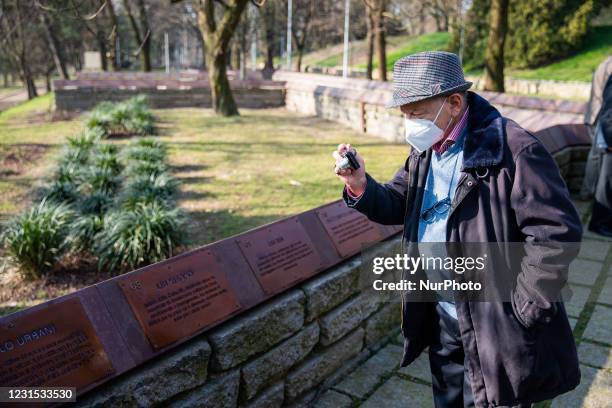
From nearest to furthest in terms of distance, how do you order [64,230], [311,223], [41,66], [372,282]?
[311,223] → [372,282] → [64,230] → [41,66]

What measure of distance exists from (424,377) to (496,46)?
481 inches

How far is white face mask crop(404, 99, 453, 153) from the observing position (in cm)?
220

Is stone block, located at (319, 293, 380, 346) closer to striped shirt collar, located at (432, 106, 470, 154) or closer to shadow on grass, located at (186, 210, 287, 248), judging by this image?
striped shirt collar, located at (432, 106, 470, 154)

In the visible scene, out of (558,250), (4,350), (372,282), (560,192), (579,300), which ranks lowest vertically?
(579,300)

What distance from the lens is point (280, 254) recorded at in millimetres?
3277

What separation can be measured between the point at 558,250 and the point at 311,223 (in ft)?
6.17

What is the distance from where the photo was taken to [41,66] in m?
45.7

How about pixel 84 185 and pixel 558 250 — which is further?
pixel 84 185

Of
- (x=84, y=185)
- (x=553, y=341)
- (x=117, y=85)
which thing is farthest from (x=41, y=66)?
(x=553, y=341)

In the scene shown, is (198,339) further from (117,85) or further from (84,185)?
(117,85)

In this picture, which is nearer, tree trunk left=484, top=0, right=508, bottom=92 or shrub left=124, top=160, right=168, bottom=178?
shrub left=124, top=160, right=168, bottom=178

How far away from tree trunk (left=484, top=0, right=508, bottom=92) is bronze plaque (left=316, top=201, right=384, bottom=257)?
11.4m

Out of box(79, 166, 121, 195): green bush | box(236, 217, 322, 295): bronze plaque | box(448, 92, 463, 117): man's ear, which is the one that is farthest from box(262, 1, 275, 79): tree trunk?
box(448, 92, 463, 117): man's ear

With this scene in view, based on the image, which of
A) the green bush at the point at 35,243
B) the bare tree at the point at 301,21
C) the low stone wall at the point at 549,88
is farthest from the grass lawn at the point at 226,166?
the bare tree at the point at 301,21
